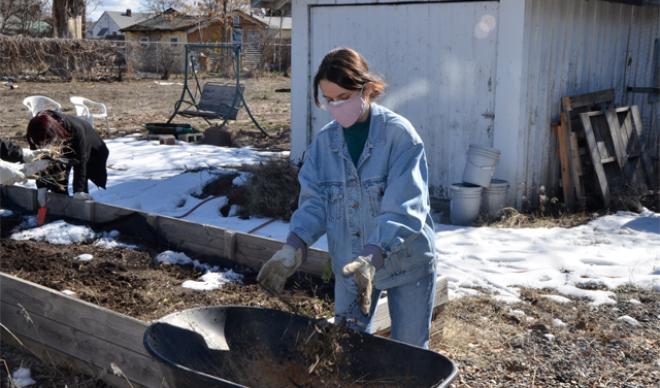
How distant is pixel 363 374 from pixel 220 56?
33.7 metres

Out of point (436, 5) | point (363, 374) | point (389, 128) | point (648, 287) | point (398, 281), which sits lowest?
point (648, 287)

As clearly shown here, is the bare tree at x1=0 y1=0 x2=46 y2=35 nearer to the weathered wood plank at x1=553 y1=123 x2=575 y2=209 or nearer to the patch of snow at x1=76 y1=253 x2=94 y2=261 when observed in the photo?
the weathered wood plank at x1=553 y1=123 x2=575 y2=209

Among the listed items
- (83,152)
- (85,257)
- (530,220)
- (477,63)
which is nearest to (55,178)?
(83,152)

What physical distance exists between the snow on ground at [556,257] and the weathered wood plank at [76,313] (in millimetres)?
2571

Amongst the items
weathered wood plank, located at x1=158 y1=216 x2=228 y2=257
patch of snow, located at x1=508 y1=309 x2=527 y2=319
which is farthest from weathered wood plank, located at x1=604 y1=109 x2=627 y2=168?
weathered wood plank, located at x1=158 y1=216 x2=228 y2=257

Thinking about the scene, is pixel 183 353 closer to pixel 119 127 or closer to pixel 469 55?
pixel 469 55

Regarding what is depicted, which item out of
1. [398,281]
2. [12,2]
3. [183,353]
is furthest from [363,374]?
[12,2]

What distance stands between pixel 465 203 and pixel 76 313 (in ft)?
15.4

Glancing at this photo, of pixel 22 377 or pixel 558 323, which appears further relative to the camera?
pixel 558 323

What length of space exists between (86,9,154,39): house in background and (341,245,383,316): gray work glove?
76.1 m

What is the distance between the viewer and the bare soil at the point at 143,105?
14.4 meters

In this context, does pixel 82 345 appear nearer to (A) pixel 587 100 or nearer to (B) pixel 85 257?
(B) pixel 85 257

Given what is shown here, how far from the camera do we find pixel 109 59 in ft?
101

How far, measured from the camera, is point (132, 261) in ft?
19.7
